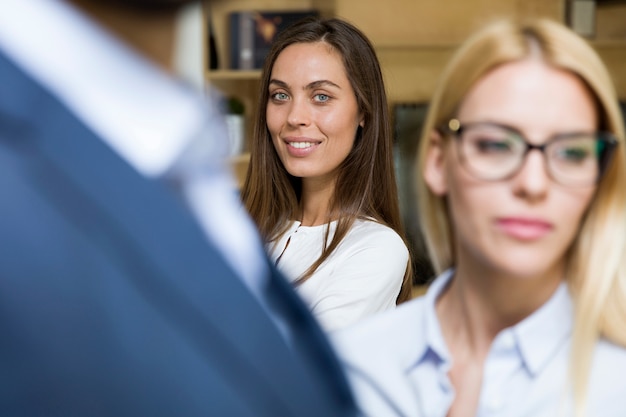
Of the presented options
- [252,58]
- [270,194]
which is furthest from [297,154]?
[252,58]

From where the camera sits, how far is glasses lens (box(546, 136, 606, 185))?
0.36 meters

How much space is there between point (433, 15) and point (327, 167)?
907mm

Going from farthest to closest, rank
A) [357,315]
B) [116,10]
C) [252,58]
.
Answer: [252,58] → [357,315] → [116,10]

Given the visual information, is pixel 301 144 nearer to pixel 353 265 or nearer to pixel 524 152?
pixel 353 265

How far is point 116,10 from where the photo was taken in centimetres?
27

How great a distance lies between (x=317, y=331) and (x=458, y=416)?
0.12 m

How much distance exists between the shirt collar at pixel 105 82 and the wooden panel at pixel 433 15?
0.16 meters

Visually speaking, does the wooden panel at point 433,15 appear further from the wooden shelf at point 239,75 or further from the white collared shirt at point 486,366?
the wooden shelf at point 239,75

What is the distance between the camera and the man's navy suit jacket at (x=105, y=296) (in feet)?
0.88

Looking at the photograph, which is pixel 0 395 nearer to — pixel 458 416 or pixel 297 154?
pixel 458 416

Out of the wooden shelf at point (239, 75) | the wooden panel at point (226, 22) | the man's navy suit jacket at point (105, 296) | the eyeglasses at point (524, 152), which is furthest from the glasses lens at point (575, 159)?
the wooden panel at point (226, 22)

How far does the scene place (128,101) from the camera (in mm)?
293

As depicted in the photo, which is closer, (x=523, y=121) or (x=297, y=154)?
(x=523, y=121)

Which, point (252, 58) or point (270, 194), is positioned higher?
point (270, 194)
